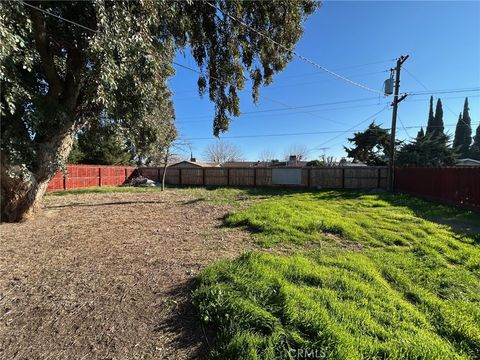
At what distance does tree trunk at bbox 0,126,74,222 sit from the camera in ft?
19.1

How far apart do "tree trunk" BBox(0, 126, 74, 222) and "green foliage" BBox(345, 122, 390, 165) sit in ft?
71.0

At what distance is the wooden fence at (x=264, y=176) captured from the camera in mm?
16880

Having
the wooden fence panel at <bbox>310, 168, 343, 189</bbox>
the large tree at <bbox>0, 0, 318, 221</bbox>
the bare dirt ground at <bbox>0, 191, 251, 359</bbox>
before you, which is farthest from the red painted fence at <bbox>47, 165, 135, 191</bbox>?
the wooden fence panel at <bbox>310, 168, 343, 189</bbox>

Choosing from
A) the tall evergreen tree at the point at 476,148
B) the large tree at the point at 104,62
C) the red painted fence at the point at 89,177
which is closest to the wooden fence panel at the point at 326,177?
the large tree at the point at 104,62

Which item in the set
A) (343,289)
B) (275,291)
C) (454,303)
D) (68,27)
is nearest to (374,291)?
(343,289)

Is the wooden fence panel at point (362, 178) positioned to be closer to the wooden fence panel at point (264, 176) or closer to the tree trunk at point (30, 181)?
the wooden fence panel at point (264, 176)

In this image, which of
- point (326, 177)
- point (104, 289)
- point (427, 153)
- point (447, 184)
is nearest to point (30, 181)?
point (104, 289)

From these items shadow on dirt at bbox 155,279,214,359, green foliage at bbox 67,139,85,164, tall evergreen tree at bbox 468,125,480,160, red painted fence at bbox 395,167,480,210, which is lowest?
shadow on dirt at bbox 155,279,214,359

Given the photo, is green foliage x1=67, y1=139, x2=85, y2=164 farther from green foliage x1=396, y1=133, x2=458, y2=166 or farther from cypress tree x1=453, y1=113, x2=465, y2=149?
cypress tree x1=453, y1=113, x2=465, y2=149

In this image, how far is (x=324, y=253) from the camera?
413cm

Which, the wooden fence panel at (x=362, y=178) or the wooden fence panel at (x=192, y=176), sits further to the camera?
the wooden fence panel at (x=192, y=176)

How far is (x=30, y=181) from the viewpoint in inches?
235

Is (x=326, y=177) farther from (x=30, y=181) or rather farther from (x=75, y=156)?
(x=75, y=156)

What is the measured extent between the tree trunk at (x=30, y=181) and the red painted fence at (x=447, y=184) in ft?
38.2
